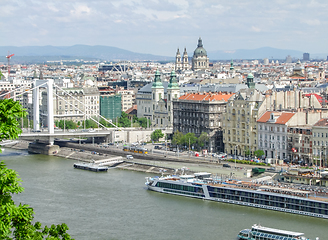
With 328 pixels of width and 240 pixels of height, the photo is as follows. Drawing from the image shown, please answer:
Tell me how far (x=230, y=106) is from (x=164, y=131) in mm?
14967

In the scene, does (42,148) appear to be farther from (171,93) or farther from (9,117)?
(9,117)

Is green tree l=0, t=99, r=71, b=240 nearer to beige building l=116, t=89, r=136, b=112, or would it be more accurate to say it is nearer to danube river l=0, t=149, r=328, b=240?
danube river l=0, t=149, r=328, b=240

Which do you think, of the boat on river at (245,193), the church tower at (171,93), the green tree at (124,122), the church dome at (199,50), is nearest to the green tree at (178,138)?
the church tower at (171,93)

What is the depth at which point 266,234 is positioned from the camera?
28.5 metres

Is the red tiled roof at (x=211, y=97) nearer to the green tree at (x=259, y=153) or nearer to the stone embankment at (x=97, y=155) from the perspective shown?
the stone embankment at (x=97, y=155)

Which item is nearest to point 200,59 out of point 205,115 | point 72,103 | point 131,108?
Answer: point 131,108

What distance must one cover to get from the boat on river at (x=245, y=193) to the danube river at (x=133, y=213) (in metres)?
0.57

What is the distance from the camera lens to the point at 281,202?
34.6 meters

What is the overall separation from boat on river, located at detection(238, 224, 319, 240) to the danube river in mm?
539

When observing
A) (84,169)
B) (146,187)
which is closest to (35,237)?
(146,187)

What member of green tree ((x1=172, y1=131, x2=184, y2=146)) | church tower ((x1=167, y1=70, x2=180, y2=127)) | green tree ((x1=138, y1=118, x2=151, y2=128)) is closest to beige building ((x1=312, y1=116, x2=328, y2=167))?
green tree ((x1=172, y1=131, x2=184, y2=146))

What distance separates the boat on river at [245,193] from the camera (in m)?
33.6

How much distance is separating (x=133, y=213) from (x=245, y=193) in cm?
647

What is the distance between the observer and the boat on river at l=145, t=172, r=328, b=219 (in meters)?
33.6
